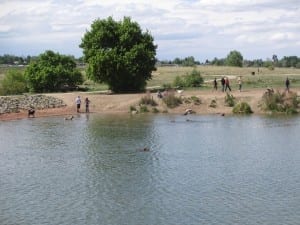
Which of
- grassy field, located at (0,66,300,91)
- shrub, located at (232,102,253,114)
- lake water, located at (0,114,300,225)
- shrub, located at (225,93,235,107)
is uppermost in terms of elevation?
grassy field, located at (0,66,300,91)

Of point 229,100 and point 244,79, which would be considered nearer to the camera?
point 229,100

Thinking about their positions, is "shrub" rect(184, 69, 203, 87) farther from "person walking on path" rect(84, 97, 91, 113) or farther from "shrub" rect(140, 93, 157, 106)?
"person walking on path" rect(84, 97, 91, 113)

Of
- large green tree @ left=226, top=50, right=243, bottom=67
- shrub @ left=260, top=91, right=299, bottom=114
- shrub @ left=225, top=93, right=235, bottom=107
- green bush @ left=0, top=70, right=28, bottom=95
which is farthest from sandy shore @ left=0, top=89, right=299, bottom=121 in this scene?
large green tree @ left=226, top=50, right=243, bottom=67

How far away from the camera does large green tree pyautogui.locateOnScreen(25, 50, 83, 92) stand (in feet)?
242

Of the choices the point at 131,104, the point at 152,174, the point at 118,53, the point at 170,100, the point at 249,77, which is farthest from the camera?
the point at 249,77

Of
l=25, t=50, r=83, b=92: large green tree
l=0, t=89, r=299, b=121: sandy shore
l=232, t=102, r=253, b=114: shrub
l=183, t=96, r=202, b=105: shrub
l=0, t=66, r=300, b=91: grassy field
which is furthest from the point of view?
l=0, t=66, r=300, b=91: grassy field

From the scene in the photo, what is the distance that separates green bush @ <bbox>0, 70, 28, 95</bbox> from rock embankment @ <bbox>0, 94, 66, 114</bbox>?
1007 cm

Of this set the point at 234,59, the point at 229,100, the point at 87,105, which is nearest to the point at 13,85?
the point at 87,105

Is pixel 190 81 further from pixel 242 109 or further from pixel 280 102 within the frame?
pixel 280 102

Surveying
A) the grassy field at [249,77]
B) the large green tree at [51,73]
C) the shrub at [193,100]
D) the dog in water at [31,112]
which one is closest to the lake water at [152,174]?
the dog in water at [31,112]

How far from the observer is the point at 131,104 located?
63.7 metres

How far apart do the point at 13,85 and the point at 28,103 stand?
42.9ft

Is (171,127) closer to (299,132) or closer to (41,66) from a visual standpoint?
(299,132)

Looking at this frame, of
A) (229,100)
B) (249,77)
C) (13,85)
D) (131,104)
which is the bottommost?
(131,104)
